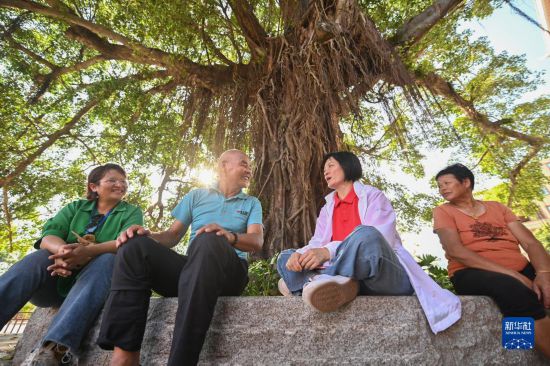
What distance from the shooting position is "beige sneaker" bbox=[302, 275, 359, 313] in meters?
1.36

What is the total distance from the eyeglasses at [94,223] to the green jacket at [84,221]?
1.0 inches

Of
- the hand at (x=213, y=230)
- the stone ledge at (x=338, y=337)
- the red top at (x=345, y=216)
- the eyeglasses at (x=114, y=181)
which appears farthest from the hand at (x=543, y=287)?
the eyeglasses at (x=114, y=181)

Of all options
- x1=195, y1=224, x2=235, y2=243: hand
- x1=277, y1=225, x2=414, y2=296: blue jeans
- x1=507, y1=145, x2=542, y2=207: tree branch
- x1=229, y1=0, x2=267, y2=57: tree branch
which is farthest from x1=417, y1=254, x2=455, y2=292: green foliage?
x1=507, y1=145, x2=542, y2=207: tree branch

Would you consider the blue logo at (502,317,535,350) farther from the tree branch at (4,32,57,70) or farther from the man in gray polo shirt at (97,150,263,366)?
the tree branch at (4,32,57,70)

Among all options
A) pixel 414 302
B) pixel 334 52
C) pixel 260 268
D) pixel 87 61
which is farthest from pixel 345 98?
pixel 87 61

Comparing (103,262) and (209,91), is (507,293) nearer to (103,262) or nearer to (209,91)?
(103,262)

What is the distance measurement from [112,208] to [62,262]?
1.93 feet

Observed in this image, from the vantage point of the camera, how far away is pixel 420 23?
4383 millimetres

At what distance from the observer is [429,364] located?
144cm

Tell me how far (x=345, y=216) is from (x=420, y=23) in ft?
12.6

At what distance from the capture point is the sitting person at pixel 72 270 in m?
1.54

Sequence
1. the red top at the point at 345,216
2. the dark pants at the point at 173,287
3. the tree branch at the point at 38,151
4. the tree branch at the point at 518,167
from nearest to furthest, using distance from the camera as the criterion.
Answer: the dark pants at the point at 173,287, the red top at the point at 345,216, the tree branch at the point at 38,151, the tree branch at the point at 518,167

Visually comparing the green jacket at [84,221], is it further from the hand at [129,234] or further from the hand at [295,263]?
the hand at [295,263]

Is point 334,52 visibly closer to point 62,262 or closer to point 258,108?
point 258,108
